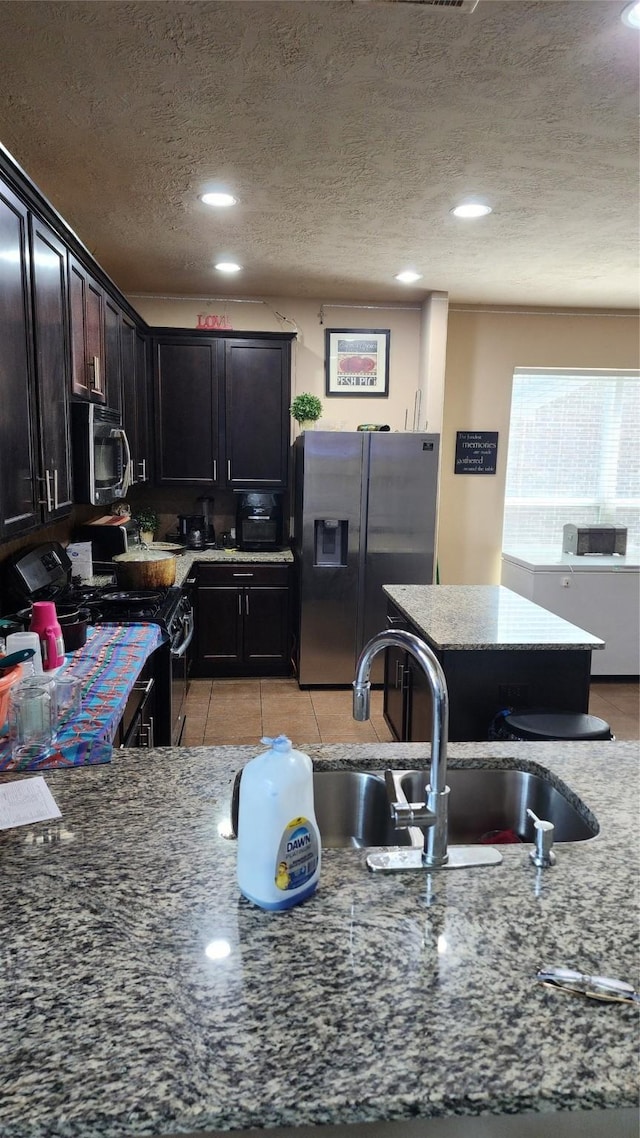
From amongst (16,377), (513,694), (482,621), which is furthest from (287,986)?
(482,621)

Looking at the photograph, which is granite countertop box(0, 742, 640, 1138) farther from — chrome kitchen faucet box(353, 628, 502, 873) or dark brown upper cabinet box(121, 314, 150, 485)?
dark brown upper cabinet box(121, 314, 150, 485)

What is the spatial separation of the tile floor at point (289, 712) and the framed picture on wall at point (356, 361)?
2.21 meters

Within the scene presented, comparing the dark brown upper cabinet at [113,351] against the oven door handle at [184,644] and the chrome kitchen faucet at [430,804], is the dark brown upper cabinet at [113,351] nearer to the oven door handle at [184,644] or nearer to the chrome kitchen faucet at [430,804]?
the oven door handle at [184,644]

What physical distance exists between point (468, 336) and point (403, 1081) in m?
5.18

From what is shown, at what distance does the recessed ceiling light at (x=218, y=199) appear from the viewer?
3.12 m

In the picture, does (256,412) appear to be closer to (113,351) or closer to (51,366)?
(113,351)

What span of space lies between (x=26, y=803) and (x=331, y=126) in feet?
7.80

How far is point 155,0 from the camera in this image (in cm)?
181

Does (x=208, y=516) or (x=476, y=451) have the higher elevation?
(x=476, y=451)

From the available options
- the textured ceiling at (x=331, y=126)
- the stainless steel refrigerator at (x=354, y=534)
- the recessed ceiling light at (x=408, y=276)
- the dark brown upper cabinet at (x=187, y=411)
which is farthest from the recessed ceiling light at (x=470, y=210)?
the dark brown upper cabinet at (x=187, y=411)

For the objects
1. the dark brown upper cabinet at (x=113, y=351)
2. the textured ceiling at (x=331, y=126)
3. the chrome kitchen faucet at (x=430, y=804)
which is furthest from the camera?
the dark brown upper cabinet at (x=113, y=351)

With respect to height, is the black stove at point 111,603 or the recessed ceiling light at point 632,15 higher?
the recessed ceiling light at point 632,15

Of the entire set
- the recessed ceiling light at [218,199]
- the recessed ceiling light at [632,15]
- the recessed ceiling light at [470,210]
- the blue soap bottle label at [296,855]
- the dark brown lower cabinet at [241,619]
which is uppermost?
the recessed ceiling light at [470,210]

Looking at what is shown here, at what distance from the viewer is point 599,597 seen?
15.8ft
